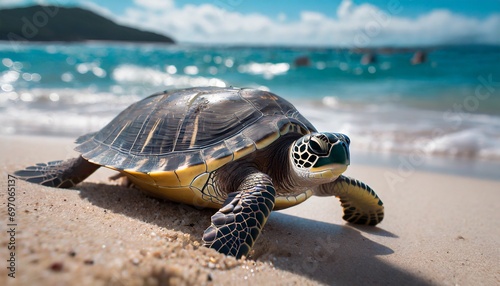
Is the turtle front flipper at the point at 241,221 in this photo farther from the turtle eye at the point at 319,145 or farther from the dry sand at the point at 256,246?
the turtle eye at the point at 319,145

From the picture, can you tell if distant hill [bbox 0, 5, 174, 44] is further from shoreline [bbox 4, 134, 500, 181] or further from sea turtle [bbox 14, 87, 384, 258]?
sea turtle [bbox 14, 87, 384, 258]

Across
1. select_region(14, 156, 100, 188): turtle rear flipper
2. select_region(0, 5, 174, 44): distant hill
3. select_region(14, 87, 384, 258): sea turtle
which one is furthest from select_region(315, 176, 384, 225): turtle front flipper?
select_region(0, 5, 174, 44): distant hill

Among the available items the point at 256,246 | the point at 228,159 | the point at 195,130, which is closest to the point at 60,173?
the point at 195,130

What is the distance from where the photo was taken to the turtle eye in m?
2.38

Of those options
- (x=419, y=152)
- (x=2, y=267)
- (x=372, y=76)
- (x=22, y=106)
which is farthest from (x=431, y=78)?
(x=2, y=267)

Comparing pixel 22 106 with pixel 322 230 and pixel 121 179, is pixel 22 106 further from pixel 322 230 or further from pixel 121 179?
pixel 322 230

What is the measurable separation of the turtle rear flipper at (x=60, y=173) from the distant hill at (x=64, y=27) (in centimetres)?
3001

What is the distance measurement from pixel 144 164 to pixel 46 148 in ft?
11.6

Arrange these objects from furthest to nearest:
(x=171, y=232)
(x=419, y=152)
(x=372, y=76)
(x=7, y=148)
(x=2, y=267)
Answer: (x=372, y=76)
(x=419, y=152)
(x=7, y=148)
(x=171, y=232)
(x=2, y=267)

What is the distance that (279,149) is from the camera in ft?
9.54

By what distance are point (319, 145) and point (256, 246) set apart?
2.65 ft

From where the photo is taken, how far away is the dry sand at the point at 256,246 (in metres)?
1.58

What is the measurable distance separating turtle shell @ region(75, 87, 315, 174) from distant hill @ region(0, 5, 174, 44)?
3059 cm

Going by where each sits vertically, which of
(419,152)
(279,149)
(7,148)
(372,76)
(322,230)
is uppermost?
(372,76)
